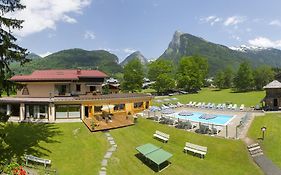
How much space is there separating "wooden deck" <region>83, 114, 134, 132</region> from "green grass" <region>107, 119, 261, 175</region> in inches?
81.2

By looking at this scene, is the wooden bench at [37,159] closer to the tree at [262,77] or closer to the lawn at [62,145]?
the lawn at [62,145]

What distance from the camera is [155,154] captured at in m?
25.2

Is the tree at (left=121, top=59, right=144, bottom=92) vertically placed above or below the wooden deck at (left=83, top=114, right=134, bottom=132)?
above

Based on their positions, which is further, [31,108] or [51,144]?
[31,108]

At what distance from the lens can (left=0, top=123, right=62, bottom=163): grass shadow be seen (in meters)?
23.8

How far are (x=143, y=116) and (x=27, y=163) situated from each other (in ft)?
64.6

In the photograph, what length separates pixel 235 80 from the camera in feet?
314

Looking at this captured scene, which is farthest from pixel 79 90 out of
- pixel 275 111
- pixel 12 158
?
pixel 275 111

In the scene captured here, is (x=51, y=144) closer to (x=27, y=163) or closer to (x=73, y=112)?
(x=27, y=163)

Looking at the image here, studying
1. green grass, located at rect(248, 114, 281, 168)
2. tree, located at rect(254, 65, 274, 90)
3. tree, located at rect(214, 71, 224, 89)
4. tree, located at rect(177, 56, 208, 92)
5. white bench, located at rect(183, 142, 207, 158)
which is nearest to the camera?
green grass, located at rect(248, 114, 281, 168)

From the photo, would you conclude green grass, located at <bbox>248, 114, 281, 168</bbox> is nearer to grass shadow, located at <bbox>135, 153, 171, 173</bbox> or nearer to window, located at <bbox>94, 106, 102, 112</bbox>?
grass shadow, located at <bbox>135, 153, 171, 173</bbox>

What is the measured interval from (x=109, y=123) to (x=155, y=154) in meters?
12.4

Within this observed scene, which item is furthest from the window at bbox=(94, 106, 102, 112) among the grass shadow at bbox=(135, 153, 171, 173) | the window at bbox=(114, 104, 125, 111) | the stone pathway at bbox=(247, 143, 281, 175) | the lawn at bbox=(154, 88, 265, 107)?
the lawn at bbox=(154, 88, 265, 107)

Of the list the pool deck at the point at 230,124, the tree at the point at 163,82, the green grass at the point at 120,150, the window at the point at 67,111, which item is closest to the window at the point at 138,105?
the pool deck at the point at 230,124
